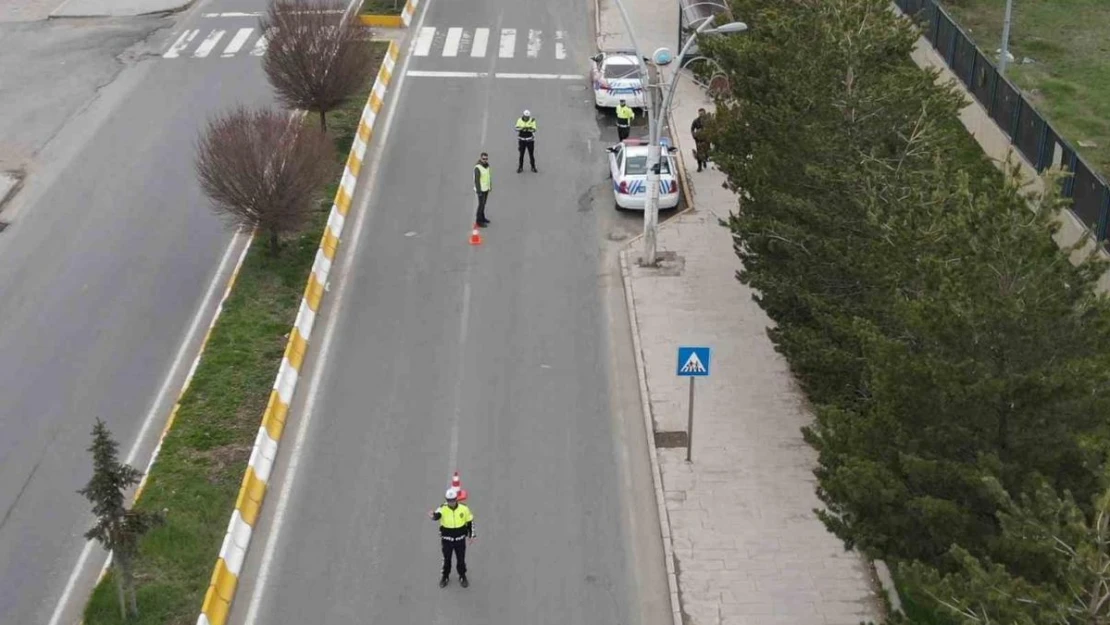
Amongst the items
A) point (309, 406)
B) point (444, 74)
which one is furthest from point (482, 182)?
point (444, 74)

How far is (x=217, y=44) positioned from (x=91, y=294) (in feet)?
51.6

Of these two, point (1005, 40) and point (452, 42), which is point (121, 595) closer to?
point (1005, 40)

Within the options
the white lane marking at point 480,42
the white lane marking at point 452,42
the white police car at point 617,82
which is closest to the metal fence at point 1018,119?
the white police car at point 617,82

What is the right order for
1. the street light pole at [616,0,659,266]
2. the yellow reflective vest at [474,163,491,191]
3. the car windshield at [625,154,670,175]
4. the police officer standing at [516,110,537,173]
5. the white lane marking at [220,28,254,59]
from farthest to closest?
the white lane marking at [220,28,254,59], the police officer standing at [516,110,537,173], the car windshield at [625,154,670,175], the yellow reflective vest at [474,163,491,191], the street light pole at [616,0,659,266]

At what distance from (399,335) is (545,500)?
5613 mm

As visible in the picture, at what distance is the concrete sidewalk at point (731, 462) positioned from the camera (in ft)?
57.1

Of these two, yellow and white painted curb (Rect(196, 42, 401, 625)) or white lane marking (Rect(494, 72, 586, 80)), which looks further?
white lane marking (Rect(494, 72, 586, 80))

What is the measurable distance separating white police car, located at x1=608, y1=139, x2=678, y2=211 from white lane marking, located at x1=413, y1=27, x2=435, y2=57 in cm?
1087

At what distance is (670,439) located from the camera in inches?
821

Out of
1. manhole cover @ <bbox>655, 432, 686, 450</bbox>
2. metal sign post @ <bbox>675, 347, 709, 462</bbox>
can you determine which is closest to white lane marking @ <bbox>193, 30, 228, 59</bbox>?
manhole cover @ <bbox>655, 432, 686, 450</bbox>

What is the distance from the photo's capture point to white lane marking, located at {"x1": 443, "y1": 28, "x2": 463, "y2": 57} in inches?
1529

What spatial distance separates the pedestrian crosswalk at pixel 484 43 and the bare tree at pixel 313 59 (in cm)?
646

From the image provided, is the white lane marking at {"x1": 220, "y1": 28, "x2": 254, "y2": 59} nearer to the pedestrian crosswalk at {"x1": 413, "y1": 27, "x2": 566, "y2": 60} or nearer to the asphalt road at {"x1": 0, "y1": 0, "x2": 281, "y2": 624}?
the asphalt road at {"x1": 0, "y1": 0, "x2": 281, "y2": 624}

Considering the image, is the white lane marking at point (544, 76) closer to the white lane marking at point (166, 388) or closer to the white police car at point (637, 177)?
the white police car at point (637, 177)
